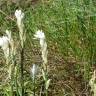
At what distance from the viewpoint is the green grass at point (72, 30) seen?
A: 8.82ft

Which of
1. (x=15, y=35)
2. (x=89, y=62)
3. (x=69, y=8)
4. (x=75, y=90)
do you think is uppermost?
(x=69, y=8)

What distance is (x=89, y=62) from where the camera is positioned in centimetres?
264

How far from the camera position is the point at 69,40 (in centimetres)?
296

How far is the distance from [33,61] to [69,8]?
68 cm

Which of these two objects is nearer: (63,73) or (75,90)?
(75,90)

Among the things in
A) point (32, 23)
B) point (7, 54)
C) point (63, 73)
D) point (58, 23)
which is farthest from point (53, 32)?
point (7, 54)

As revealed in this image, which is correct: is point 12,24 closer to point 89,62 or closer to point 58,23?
point 58,23

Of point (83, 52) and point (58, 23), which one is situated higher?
point (58, 23)

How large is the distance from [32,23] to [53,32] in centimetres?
35

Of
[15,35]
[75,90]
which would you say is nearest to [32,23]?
[15,35]

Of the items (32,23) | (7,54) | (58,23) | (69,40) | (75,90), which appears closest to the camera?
(7,54)

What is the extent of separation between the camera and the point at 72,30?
10.0ft

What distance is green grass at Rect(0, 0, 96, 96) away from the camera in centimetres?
269

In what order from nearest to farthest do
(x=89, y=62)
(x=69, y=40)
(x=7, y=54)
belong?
1. (x=7, y=54)
2. (x=89, y=62)
3. (x=69, y=40)
